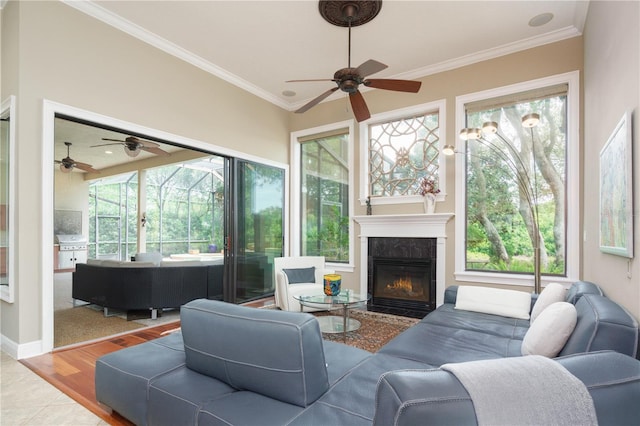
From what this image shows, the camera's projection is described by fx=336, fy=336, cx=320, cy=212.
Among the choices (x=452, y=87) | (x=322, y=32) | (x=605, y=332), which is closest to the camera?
(x=605, y=332)

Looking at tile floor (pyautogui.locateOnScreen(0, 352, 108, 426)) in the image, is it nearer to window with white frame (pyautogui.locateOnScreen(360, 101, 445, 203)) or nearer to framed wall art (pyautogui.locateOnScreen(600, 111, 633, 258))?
framed wall art (pyautogui.locateOnScreen(600, 111, 633, 258))

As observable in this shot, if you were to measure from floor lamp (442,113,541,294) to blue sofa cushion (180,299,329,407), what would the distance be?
10.1ft

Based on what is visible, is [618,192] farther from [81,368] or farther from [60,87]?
[60,87]

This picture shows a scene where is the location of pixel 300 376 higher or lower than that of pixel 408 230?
lower

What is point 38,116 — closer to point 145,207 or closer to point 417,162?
point 417,162

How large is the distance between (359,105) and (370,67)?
50cm

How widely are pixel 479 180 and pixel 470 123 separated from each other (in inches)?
30.3

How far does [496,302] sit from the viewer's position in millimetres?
3041

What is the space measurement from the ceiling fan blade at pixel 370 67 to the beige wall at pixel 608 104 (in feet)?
5.08

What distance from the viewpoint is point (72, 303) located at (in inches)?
200

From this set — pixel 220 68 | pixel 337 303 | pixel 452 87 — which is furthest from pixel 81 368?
pixel 452 87

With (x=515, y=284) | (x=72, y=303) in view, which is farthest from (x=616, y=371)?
(x=72, y=303)

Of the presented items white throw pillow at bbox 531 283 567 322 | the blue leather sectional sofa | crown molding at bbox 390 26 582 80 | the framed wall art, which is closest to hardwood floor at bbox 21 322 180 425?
the blue leather sectional sofa

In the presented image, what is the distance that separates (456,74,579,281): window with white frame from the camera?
3801mm
